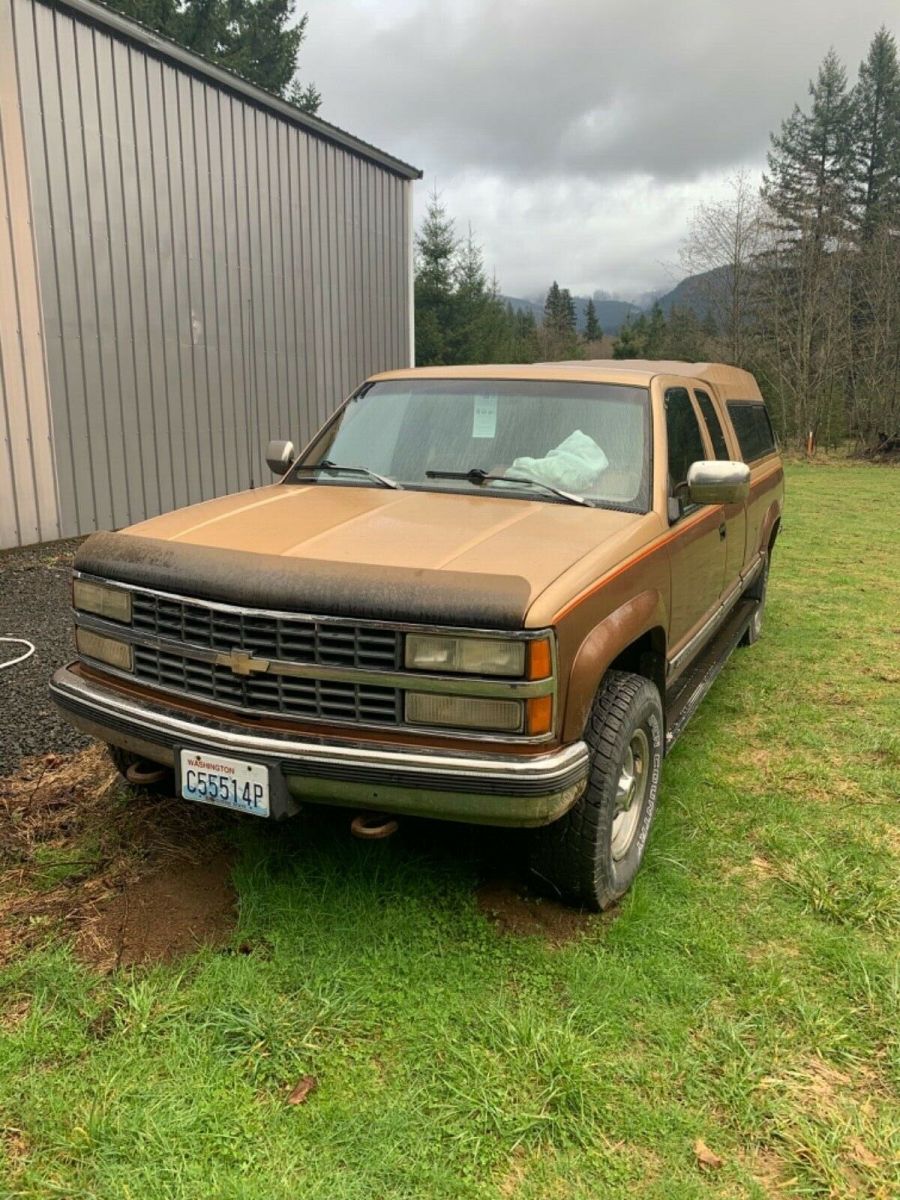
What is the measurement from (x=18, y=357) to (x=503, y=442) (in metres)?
6.62

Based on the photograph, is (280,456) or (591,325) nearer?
(280,456)

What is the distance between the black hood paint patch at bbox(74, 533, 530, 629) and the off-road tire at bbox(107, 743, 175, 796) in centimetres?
88

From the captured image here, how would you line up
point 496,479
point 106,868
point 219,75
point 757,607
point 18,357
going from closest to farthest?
point 106,868 → point 496,479 → point 757,607 → point 18,357 → point 219,75

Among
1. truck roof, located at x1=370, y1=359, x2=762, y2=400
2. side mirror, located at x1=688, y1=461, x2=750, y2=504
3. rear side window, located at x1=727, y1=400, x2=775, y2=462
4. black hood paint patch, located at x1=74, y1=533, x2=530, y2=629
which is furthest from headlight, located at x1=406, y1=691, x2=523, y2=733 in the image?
rear side window, located at x1=727, y1=400, x2=775, y2=462

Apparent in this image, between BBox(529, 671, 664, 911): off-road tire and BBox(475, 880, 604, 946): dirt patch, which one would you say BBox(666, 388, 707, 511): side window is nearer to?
BBox(529, 671, 664, 911): off-road tire

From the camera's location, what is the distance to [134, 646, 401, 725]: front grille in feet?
8.37

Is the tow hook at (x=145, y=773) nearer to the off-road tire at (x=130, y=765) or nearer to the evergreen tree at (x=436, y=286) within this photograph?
the off-road tire at (x=130, y=765)

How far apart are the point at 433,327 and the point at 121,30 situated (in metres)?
28.0

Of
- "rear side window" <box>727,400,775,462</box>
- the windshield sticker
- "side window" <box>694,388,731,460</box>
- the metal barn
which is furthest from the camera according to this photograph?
the metal barn

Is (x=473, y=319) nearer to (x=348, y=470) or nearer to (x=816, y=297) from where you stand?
(x=816, y=297)

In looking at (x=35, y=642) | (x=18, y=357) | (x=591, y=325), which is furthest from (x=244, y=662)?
(x=591, y=325)

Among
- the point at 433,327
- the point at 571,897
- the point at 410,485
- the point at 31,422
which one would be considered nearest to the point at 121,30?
the point at 31,422

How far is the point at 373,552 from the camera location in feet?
9.13

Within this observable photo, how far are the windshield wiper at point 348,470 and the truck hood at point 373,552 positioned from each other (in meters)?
0.12
